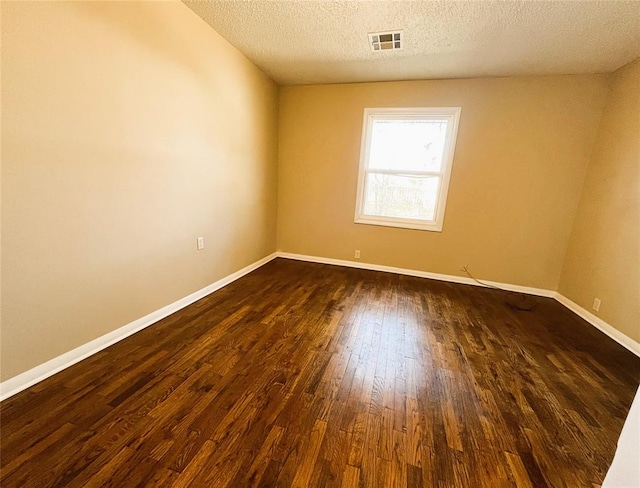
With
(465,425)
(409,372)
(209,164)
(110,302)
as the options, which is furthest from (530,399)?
(209,164)

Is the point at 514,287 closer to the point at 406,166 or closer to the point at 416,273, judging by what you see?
the point at 416,273

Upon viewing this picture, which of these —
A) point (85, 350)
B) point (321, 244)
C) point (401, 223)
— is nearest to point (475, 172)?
point (401, 223)

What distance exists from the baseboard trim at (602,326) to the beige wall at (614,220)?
4cm

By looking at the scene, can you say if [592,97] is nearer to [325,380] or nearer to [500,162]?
[500,162]

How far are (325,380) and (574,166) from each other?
A: 3.71 metres

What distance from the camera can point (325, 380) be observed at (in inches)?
67.4

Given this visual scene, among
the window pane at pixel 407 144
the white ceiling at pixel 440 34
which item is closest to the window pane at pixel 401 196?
the window pane at pixel 407 144

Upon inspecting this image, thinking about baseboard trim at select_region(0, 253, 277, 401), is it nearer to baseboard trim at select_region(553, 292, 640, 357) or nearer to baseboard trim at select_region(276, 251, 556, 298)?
baseboard trim at select_region(276, 251, 556, 298)

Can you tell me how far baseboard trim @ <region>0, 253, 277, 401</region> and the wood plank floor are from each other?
0.19 ft

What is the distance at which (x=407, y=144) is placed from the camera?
3.65 meters

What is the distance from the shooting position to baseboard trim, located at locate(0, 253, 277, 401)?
147 centimetres

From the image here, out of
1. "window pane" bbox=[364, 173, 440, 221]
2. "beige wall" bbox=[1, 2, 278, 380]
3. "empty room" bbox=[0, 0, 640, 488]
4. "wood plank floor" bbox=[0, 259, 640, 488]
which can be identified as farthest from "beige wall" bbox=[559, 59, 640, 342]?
"beige wall" bbox=[1, 2, 278, 380]

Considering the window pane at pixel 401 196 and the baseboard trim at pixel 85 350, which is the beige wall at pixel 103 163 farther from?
the window pane at pixel 401 196

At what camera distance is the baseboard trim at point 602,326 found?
231cm
